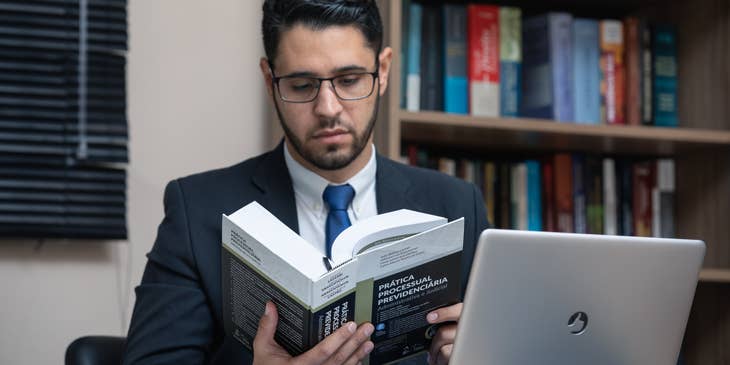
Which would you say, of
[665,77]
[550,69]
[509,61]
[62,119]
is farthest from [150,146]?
[665,77]

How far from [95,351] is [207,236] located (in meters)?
0.27

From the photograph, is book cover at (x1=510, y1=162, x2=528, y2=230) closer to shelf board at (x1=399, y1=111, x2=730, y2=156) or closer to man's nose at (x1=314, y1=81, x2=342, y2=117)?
shelf board at (x1=399, y1=111, x2=730, y2=156)

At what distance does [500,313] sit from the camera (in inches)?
48.4

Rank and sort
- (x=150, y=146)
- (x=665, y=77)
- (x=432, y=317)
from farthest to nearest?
(x=665, y=77)
(x=150, y=146)
(x=432, y=317)

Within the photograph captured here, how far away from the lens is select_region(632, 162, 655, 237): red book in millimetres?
2527

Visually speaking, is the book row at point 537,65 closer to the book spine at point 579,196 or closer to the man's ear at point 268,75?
the book spine at point 579,196

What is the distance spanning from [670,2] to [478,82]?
2.40 ft

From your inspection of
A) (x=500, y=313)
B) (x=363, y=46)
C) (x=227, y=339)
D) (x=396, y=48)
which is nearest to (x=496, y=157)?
(x=396, y=48)

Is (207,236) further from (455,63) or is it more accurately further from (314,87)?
(455,63)

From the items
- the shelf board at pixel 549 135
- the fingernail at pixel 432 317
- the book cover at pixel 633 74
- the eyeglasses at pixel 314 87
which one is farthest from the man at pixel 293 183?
the book cover at pixel 633 74

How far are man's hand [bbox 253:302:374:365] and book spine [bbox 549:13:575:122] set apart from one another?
126 centimetres

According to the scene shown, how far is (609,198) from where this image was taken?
2.51 metres

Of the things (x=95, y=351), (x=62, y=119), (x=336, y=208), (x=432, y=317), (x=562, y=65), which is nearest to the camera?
(x=432, y=317)

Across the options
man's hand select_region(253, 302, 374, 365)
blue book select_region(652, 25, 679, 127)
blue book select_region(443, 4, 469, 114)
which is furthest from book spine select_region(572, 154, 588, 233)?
man's hand select_region(253, 302, 374, 365)
